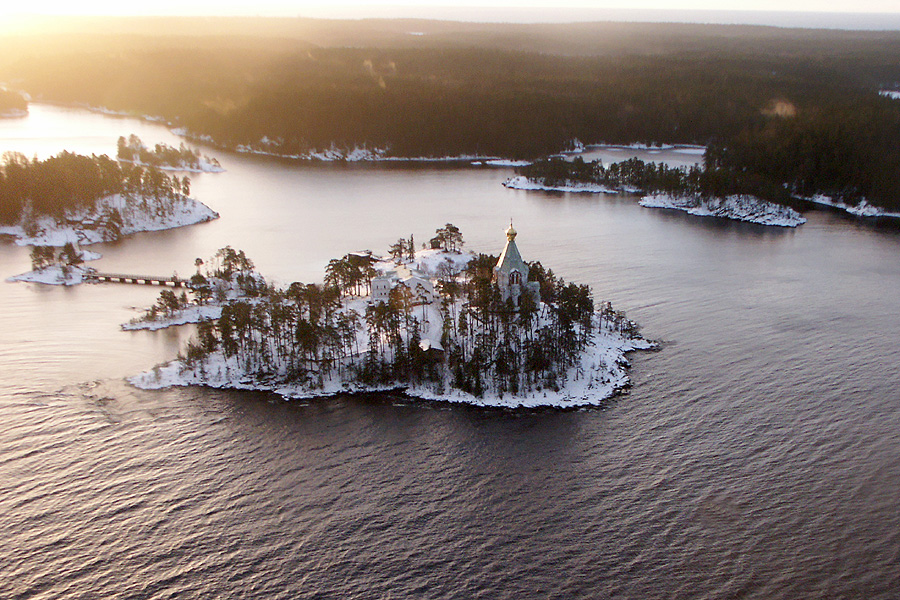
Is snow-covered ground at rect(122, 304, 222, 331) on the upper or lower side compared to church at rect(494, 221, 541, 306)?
lower

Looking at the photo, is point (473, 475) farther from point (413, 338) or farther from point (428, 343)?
point (428, 343)

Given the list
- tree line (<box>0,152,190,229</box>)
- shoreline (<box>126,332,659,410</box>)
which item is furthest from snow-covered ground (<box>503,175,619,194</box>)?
shoreline (<box>126,332,659,410</box>)

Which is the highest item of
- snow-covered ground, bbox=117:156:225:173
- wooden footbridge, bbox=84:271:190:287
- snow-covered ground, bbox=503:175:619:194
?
snow-covered ground, bbox=117:156:225:173

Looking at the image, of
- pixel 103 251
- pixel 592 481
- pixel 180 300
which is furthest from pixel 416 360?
pixel 103 251

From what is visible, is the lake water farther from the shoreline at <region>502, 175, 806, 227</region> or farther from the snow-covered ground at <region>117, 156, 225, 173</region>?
the snow-covered ground at <region>117, 156, 225, 173</region>

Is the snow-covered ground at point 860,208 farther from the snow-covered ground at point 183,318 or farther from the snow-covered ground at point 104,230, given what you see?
the snow-covered ground at point 183,318

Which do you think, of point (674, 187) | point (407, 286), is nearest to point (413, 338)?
point (407, 286)

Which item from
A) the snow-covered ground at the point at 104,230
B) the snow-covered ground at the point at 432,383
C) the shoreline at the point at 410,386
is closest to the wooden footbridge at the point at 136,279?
the snow-covered ground at the point at 104,230

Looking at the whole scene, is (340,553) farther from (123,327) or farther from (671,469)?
(123,327)
